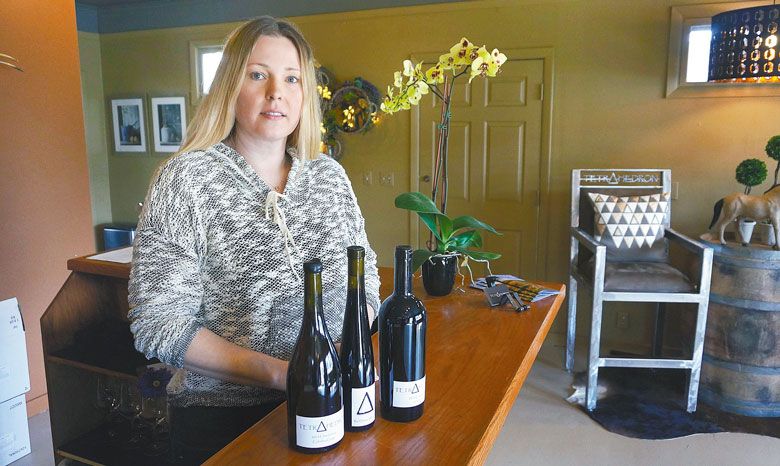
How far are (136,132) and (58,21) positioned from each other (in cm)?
240

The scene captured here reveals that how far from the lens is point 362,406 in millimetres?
976

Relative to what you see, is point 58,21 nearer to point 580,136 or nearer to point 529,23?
point 529,23

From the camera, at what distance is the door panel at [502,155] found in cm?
391

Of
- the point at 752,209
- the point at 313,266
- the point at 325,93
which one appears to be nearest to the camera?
the point at 313,266

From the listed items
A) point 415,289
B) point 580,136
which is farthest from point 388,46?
point 415,289

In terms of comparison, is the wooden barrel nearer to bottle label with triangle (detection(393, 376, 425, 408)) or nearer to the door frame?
the door frame

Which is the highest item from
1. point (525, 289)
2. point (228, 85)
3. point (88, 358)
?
point (228, 85)

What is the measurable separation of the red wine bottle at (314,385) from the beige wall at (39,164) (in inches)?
100

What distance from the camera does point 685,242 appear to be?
9.95ft

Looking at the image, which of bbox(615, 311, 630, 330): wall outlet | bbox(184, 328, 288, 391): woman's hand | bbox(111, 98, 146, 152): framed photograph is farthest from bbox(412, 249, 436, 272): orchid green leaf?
bbox(111, 98, 146, 152): framed photograph

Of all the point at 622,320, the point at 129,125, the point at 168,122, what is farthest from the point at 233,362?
the point at 129,125

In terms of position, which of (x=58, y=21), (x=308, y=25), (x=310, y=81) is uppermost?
(x=308, y=25)

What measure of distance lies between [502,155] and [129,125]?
3.47 metres

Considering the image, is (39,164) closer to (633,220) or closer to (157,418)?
(157,418)
